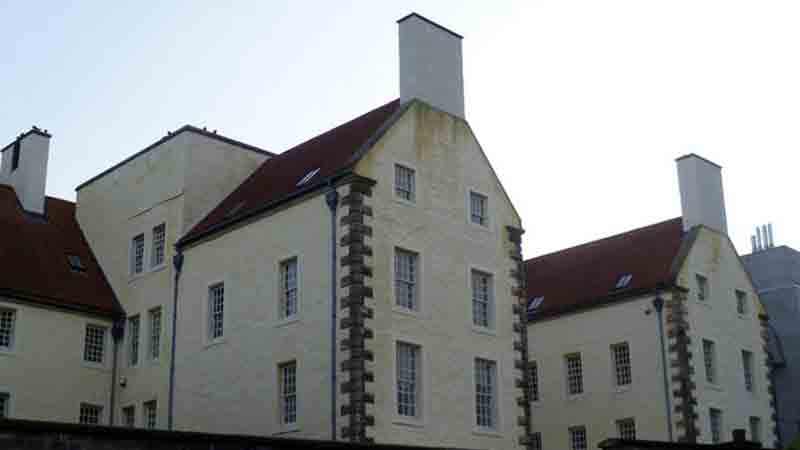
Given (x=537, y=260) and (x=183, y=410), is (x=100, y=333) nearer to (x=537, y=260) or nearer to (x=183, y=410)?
(x=183, y=410)

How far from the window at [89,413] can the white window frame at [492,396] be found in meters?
12.7

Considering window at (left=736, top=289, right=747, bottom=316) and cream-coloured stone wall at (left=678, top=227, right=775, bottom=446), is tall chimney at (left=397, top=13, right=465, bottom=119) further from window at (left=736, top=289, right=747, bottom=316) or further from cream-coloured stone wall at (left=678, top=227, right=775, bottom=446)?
window at (left=736, top=289, right=747, bottom=316)

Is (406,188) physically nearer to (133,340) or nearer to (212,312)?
(212,312)

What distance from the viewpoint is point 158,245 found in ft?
123

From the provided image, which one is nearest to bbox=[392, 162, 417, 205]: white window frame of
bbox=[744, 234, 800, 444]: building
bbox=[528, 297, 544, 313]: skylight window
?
bbox=[528, 297, 544, 313]: skylight window

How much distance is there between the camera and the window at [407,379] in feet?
96.5

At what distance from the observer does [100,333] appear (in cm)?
→ 3734

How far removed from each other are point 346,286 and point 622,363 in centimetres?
1693

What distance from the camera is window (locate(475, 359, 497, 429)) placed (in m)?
31.6

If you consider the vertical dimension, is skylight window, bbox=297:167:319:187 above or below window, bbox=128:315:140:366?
above

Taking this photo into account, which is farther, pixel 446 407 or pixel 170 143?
pixel 170 143

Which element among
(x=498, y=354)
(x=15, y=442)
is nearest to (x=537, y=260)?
(x=498, y=354)

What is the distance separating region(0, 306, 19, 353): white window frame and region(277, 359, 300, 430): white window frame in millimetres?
9164

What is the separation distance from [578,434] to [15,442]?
92.1ft
